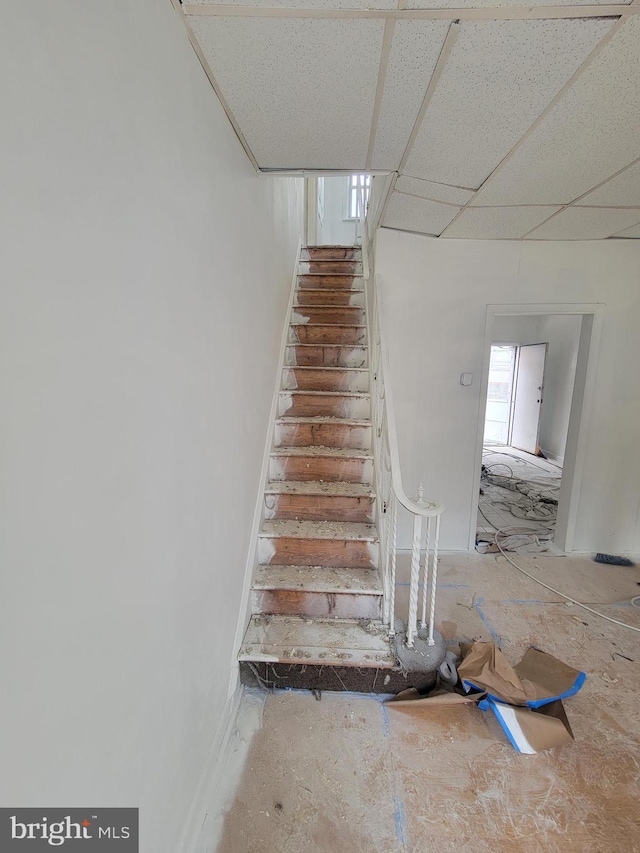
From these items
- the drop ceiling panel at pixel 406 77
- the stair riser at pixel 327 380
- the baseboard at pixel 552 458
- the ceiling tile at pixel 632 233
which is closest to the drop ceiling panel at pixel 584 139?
the drop ceiling panel at pixel 406 77

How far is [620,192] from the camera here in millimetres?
1916

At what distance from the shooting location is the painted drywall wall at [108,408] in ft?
1.64

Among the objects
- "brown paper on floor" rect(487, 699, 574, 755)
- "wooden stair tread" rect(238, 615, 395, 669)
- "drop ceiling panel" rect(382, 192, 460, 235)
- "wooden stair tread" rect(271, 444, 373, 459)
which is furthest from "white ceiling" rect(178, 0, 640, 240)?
"brown paper on floor" rect(487, 699, 574, 755)

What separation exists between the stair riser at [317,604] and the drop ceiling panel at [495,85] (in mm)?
2146

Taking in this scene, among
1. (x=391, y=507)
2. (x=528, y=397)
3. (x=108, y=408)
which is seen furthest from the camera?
(x=528, y=397)

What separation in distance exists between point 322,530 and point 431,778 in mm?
1121

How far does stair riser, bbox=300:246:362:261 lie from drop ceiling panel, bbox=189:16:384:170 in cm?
230

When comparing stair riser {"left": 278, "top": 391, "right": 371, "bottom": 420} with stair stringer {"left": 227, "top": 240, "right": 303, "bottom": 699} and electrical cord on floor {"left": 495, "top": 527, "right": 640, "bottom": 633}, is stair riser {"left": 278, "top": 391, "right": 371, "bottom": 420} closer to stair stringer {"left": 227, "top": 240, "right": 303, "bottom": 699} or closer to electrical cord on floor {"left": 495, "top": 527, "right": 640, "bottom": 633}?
stair stringer {"left": 227, "top": 240, "right": 303, "bottom": 699}

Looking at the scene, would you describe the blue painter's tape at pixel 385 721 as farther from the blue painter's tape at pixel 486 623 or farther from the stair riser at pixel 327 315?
the stair riser at pixel 327 315

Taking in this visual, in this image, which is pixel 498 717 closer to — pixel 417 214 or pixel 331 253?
pixel 417 214

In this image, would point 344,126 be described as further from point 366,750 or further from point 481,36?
point 366,750

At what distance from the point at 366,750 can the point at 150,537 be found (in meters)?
1.35

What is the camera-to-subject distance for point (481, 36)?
3.34 ft

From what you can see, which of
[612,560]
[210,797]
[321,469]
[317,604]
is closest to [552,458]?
[612,560]
